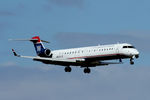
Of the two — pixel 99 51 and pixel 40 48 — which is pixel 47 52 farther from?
pixel 99 51

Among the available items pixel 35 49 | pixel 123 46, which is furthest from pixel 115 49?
pixel 35 49

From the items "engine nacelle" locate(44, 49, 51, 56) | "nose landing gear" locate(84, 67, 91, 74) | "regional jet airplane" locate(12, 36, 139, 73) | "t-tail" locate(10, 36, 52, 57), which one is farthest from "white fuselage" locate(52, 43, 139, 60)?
"t-tail" locate(10, 36, 52, 57)

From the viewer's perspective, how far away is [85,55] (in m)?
96.6

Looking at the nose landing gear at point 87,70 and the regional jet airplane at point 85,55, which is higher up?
the regional jet airplane at point 85,55

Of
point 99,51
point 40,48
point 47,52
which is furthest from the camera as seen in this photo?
point 40,48

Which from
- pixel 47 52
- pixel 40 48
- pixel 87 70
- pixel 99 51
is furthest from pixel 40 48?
pixel 99 51

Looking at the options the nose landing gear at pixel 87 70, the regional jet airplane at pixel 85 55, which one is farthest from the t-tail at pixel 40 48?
the nose landing gear at pixel 87 70

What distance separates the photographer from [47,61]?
101062mm

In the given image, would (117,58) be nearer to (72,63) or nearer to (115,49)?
(115,49)

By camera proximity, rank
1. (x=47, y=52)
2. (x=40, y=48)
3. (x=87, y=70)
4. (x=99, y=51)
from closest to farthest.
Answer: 1. (x=99, y=51)
2. (x=87, y=70)
3. (x=47, y=52)
4. (x=40, y=48)

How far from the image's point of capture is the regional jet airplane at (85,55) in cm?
9350

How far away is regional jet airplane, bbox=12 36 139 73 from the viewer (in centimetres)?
9350

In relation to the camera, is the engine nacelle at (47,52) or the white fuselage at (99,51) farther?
the engine nacelle at (47,52)

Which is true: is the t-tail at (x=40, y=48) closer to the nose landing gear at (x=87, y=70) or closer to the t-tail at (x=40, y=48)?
the t-tail at (x=40, y=48)
